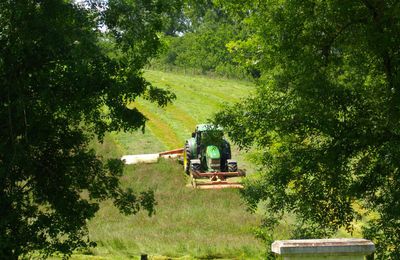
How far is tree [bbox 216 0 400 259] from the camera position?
1117 centimetres

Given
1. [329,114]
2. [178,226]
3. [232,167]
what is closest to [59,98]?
[329,114]

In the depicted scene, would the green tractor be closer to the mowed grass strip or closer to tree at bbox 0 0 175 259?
the mowed grass strip

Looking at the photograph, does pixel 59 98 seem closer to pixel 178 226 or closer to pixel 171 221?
pixel 178 226

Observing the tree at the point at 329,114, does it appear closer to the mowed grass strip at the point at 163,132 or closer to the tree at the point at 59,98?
the tree at the point at 59,98

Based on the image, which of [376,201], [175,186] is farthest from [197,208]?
[376,201]

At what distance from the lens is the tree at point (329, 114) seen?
11.2m

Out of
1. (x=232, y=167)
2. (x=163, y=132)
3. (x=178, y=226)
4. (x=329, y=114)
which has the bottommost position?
(x=178, y=226)

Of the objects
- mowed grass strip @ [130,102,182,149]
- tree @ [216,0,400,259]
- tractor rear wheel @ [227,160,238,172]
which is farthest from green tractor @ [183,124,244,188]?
tree @ [216,0,400,259]

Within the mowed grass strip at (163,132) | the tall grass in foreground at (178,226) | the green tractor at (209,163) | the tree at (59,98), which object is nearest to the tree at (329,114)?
the tree at (59,98)

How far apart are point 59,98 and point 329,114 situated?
15.8 ft

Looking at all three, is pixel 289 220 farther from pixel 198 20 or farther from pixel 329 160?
pixel 198 20

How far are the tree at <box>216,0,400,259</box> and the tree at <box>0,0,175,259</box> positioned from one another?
236 cm

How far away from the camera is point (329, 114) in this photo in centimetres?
1110

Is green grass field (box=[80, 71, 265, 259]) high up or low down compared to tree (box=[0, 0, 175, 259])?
down
